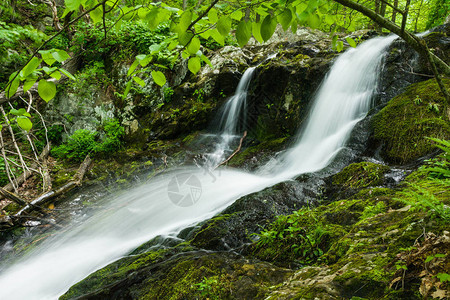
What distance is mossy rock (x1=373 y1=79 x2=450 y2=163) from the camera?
12.3 ft

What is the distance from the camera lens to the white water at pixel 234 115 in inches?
304

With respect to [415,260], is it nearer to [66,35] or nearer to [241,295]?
[241,295]

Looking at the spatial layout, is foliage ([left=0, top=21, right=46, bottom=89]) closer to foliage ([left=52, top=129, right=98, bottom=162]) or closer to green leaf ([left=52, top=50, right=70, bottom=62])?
foliage ([left=52, top=129, right=98, bottom=162])

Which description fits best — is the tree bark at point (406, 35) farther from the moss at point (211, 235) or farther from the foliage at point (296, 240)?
the moss at point (211, 235)

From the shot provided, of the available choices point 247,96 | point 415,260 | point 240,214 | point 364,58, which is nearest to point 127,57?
point 247,96

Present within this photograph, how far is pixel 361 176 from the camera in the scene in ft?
11.7

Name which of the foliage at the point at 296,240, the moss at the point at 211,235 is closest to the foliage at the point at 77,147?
the moss at the point at 211,235

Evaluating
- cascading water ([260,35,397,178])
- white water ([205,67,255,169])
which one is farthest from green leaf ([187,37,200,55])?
white water ([205,67,255,169])

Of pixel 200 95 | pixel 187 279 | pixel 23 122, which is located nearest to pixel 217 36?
pixel 23 122

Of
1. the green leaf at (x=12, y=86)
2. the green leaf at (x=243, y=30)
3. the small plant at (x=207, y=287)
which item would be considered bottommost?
the small plant at (x=207, y=287)

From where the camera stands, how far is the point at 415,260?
1181 millimetres

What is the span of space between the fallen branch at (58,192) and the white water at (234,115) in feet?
12.4

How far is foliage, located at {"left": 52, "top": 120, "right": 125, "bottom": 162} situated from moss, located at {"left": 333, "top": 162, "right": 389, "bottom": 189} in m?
7.29

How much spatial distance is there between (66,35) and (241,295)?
40.3 feet
